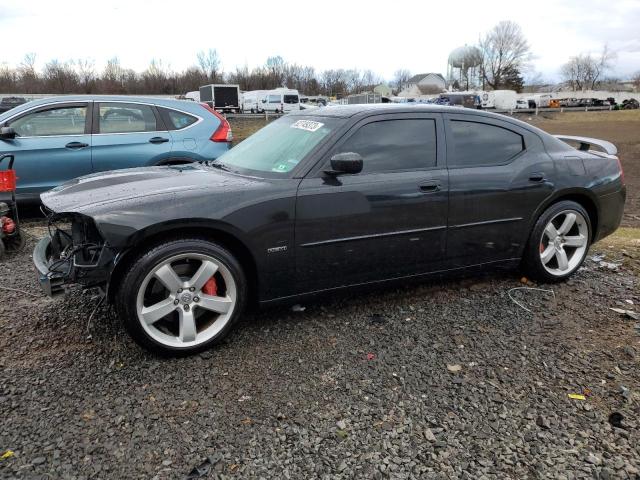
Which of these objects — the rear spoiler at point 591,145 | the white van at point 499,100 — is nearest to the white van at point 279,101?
the white van at point 499,100

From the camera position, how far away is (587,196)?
14.5ft

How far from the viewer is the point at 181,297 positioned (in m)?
3.04

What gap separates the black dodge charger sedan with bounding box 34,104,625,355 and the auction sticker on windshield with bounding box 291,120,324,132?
0.7 inches

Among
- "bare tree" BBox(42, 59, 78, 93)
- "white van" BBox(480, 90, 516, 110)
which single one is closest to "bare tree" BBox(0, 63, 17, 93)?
"bare tree" BBox(42, 59, 78, 93)

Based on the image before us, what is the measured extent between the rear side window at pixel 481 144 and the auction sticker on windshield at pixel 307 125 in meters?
1.05

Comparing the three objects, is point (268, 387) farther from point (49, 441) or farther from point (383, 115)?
point (383, 115)

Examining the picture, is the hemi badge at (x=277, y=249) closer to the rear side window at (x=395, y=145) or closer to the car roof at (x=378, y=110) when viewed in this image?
the rear side window at (x=395, y=145)

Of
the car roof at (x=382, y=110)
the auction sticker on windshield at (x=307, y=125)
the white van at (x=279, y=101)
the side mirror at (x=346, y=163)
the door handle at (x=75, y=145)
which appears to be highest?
the white van at (x=279, y=101)

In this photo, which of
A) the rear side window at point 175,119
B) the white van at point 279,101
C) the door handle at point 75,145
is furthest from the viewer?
the white van at point 279,101

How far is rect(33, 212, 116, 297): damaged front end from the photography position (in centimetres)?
288

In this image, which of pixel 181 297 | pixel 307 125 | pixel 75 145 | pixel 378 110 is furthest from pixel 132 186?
pixel 75 145

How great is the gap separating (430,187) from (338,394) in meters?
1.69

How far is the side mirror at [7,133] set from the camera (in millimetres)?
6076

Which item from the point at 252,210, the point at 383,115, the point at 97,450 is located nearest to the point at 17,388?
the point at 97,450
